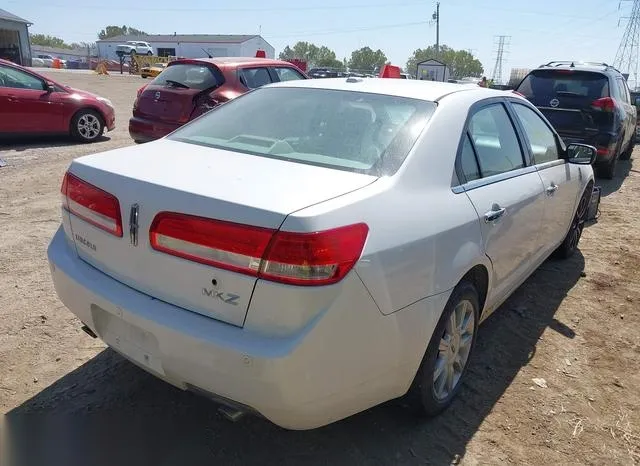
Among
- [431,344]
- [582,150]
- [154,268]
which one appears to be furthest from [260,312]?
[582,150]

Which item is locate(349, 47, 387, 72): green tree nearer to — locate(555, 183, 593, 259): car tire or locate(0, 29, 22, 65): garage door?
locate(0, 29, 22, 65): garage door

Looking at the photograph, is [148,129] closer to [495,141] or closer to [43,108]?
[43,108]

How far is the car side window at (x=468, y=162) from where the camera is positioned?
2.83m

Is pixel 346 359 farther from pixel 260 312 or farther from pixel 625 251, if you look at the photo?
pixel 625 251

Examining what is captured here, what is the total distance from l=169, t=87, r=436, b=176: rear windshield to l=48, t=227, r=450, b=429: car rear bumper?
70 centimetres

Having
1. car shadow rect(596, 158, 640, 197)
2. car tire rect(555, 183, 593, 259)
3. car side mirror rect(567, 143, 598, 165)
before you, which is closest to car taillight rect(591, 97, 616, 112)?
car shadow rect(596, 158, 640, 197)

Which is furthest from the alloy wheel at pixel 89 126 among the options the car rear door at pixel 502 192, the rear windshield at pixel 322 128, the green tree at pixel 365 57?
the green tree at pixel 365 57

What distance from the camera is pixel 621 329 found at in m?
3.96

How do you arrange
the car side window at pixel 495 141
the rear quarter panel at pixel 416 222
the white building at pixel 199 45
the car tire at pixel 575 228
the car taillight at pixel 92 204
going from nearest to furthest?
1. the rear quarter panel at pixel 416 222
2. the car taillight at pixel 92 204
3. the car side window at pixel 495 141
4. the car tire at pixel 575 228
5. the white building at pixel 199 45

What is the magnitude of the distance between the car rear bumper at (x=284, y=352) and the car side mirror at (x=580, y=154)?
8.39ft

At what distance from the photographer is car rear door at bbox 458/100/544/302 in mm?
2883

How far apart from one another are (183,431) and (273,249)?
1.21 m

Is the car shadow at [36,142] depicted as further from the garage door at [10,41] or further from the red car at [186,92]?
the garage door at [10,41]

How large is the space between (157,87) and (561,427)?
721 centimetres
